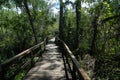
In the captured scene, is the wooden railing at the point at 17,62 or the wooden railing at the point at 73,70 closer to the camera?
the wooden railing at the point at 73,70

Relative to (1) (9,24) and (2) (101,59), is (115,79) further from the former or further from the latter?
(1) (9,24)

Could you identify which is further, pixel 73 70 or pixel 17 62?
→ pixel 17 62

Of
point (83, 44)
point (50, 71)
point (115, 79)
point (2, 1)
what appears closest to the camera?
point (115, 79)

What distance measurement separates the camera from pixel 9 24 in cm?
3012

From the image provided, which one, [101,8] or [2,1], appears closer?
[101,8]

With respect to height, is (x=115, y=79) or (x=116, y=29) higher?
(x=116, y=29)

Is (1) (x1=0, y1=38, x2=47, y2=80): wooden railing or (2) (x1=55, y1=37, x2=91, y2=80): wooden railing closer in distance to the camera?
(2) (x1=55, y1=37, x2=91, y2=80): wooden railing

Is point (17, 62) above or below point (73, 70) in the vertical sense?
below

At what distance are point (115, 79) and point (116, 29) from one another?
1.58 m

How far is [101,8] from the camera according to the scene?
11.0 m

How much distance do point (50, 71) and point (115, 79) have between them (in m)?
2.77

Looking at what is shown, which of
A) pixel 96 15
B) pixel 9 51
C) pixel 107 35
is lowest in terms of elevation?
pixel 9 51

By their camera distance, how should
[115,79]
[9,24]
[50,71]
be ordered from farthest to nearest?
[9,24], [50,71], [115,79]

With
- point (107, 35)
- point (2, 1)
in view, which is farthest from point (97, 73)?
point (2, 1)
